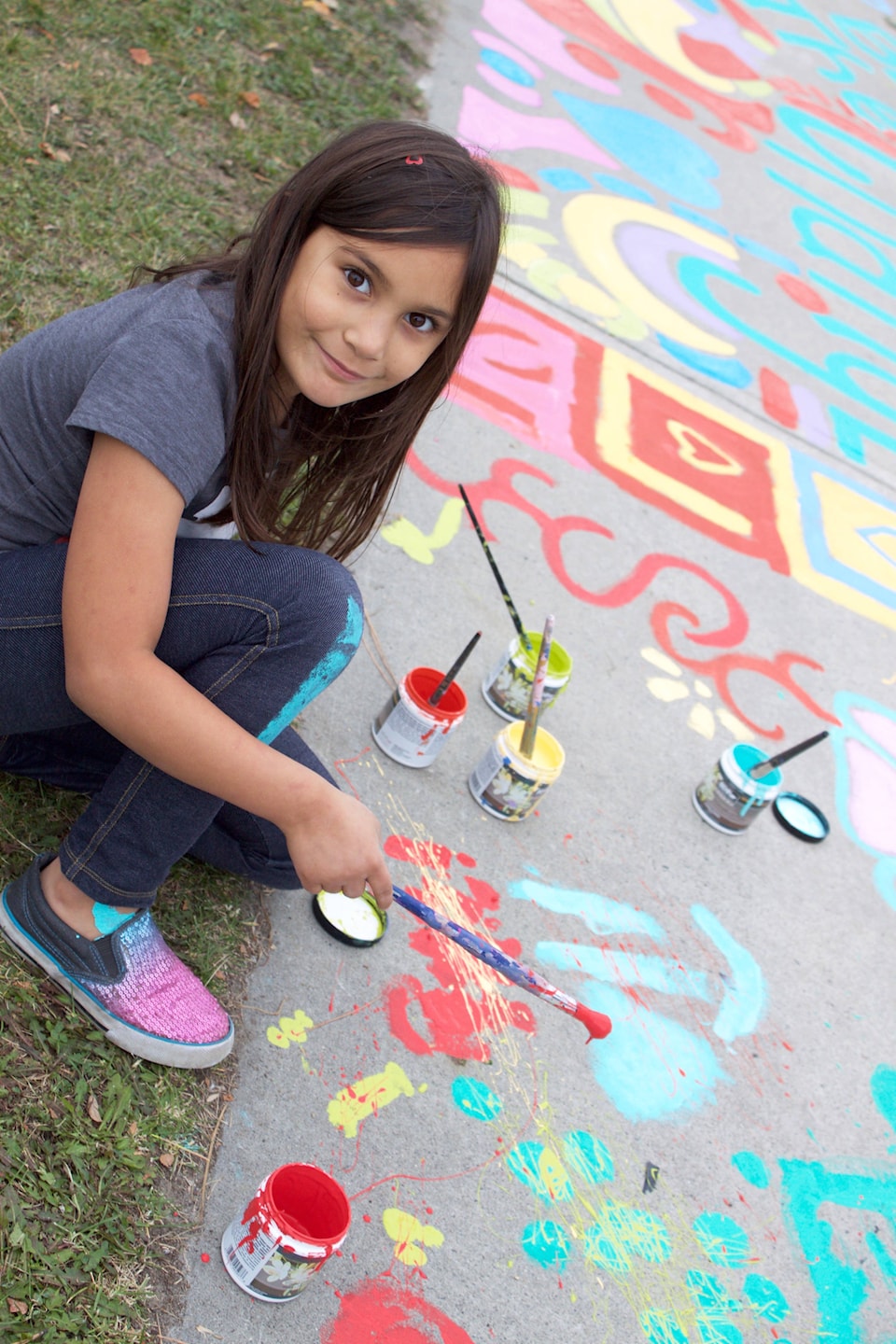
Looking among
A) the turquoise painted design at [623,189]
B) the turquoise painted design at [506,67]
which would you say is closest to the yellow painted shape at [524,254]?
the turquoise painted design at [623,189]

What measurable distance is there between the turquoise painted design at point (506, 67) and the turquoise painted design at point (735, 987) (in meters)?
4.00

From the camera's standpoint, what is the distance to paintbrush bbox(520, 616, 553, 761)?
2.05m

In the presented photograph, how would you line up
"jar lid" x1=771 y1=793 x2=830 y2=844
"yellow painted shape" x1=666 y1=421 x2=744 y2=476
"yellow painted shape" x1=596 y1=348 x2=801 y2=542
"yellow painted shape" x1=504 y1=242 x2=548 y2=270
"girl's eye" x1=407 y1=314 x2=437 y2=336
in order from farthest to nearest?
"yellow painted shape" x1=504 y1=242 x2=548 y2=270 → "yellow painted shape" x1=666 y1=421 x2=744 y2=476 → "yellow painted shape" x1=596 y1=348 x2=801 y2=542 → "jar lid" x1=771 y1=793 x2=830 y2=844 → "girl's eye" x1=407 y1=314 x2=437 y2=336

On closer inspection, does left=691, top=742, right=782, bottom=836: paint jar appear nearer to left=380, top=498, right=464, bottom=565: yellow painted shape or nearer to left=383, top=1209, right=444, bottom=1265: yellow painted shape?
left=380, top=498, right=464, bottom=565: yellow painted shape

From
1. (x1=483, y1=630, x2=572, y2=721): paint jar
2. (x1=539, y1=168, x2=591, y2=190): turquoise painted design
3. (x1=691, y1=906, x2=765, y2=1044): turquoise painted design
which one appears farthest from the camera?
(x1=539, y1=168, x2=591, y2=190): turquoise painted design

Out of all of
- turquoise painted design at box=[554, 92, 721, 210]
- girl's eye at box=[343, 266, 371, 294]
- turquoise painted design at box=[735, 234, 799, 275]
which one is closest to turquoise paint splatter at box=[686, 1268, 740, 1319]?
girl's eye at box=[343, 266, 371, 294]

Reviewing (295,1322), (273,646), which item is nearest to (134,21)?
(273,646)

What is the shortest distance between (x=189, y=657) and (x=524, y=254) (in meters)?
2.88

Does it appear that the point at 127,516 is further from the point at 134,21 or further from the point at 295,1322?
the point at 134,21

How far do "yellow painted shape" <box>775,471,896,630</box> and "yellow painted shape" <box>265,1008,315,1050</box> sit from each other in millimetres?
2191

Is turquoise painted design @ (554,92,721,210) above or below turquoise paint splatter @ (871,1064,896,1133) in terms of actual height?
above

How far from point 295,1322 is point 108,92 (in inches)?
126

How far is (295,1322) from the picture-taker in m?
1.34

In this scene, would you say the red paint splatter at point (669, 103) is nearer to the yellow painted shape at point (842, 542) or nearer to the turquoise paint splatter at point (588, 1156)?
the yellow painted shape at point (842, 542)
